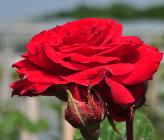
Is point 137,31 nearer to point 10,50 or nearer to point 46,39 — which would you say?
point 10,50

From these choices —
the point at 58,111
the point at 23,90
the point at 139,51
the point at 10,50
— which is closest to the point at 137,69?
the point at 139,51

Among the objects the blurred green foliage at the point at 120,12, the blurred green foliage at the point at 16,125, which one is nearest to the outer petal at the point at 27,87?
the blurred green foliage at the point at 16,125

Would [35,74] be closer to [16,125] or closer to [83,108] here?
[83,108]

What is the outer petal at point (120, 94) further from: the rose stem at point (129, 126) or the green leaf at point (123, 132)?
the green leaf at point (123, 132)

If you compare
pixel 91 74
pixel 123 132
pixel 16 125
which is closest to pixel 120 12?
pixel 16 125

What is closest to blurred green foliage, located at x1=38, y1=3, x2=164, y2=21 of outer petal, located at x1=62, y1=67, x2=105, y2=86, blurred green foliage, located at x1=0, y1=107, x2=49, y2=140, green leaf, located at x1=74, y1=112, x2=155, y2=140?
blurred green foliage, located at x1=0, y1=107, x2=49, y2=140

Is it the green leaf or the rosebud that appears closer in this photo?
the rosebud

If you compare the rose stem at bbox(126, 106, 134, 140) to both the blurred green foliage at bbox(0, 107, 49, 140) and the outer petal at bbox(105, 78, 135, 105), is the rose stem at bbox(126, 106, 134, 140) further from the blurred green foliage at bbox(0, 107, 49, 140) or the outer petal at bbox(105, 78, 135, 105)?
the blurred green foliage at bbox(0, 107, 49, 140)
